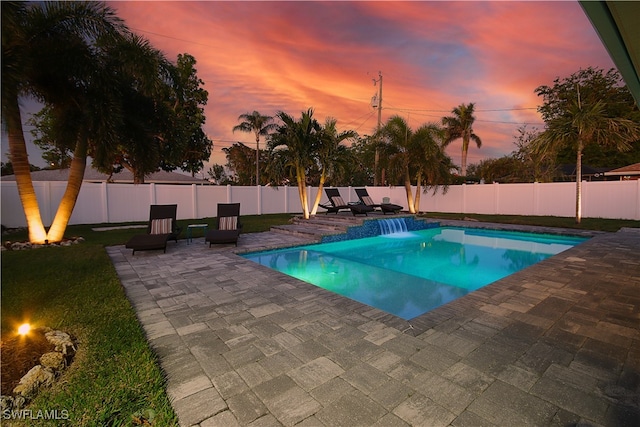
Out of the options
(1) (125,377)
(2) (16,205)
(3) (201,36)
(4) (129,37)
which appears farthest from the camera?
(2) (16,205)

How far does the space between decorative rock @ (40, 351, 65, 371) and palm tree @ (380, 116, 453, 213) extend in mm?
15186

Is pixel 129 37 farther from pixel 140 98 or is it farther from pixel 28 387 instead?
pixel 28 387

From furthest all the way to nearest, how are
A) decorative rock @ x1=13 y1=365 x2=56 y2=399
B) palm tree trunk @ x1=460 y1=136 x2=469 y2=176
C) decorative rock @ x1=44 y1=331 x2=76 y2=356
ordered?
palm tree trunk @ x1=460 y1=136 x2=469 y2=176 → decorative rock @ x1=44 y1=331 x2=76 y2=356 → decorative rock @ x1=13 y1=365 x2=56 y2=399

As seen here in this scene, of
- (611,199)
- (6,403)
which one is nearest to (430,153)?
(611,199)

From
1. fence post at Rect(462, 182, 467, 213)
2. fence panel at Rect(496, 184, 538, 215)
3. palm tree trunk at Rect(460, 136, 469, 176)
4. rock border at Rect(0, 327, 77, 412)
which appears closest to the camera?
rock border at Rect(0, 327, 77, 412)

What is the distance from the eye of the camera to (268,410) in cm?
212

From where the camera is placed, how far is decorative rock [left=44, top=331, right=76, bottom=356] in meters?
2.96

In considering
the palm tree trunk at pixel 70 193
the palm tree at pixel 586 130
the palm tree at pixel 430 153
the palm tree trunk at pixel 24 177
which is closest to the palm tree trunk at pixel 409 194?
the palm tree at pixel 430 153

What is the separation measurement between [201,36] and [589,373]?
1370 centimetres

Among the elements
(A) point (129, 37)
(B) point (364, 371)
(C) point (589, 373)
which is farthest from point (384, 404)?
(A) point (129, 37)

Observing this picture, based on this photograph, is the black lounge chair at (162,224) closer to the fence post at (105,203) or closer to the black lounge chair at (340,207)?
the black lounge chair at (340,207)

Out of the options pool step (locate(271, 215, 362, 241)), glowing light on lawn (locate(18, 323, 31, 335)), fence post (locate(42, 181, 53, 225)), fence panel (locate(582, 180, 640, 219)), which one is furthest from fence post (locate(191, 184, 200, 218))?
fence panel (locate(582, 180, 640, 219))

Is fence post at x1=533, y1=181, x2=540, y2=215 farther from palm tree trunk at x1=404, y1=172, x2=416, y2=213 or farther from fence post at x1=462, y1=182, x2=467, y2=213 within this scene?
palm tree trunk at x1=404, y1=172, x2=416, y2=213

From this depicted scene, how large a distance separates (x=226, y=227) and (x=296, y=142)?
4917 millimetres
